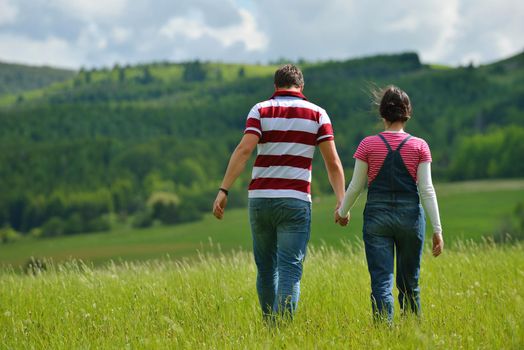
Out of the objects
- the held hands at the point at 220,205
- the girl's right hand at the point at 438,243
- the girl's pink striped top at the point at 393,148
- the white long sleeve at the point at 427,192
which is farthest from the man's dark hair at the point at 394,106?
the held hands at the point at 220,205

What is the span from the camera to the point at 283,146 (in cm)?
568

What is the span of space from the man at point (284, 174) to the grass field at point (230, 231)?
291 feet

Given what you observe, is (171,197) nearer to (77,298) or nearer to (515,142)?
(515,142)

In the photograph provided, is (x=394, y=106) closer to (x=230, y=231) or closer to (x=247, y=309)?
(x=247, y=309)

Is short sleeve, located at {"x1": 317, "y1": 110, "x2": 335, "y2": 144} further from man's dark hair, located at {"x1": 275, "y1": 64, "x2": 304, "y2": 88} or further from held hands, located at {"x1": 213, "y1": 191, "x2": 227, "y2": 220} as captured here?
held hands, located at {"x1": 213, "y1": 191, "x2": 227, "y2": 220}

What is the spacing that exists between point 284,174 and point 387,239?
938mm

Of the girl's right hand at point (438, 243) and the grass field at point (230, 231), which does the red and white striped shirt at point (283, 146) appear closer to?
the girl's right hand at point (438, 243)

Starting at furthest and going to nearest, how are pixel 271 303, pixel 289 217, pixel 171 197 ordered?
pixel 171 197, pixel 271 303, pixel 289 217

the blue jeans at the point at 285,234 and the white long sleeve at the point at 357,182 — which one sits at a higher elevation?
the white long sleeve at the point at 357,182

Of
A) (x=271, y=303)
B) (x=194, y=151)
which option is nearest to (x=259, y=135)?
(x=271, y=303)

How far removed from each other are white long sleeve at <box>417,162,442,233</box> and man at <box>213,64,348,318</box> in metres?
0.67

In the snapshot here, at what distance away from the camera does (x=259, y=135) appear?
18.7ft

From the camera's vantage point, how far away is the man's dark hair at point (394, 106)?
556 cm

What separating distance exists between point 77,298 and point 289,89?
3388 mm
